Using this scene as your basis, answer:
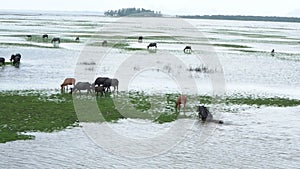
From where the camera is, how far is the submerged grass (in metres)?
19.4

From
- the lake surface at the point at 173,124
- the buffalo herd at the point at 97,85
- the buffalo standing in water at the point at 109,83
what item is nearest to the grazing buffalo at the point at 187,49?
the lake surface at the point at 173,124

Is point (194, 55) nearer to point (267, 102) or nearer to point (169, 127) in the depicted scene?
point (267, 102)

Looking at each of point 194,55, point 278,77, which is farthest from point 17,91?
point 194,55

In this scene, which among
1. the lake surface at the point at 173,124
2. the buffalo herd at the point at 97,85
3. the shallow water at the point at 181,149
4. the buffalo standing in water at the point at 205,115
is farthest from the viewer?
the buffalo herd at the point at 97,85

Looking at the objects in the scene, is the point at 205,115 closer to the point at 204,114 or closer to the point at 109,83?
the point at 204,114

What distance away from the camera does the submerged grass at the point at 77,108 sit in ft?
63.8

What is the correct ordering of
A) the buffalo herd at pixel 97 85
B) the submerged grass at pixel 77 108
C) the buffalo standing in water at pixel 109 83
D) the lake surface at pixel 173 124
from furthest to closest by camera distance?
the buffalo standing in water at pixel 109 83 < the buffalo herd at pixel 97 85 < the submerged grass at pixel 77 108 < the lake surface at pixel 173 124

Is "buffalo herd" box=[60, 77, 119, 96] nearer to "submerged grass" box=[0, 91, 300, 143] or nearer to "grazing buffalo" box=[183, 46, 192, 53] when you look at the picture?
"submerged grass" box=[0, 91, 300, 143]

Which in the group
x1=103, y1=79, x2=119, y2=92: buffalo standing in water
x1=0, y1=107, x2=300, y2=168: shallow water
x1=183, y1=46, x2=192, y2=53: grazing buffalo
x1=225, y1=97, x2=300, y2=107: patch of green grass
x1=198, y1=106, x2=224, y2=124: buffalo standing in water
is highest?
x1=183, y1=46, x2=192, y2=53: grazing buffalo

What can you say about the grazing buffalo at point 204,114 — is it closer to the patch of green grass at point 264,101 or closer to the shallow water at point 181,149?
the shallow water at point 181,149

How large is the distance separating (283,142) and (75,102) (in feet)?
34.3

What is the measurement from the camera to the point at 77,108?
2267cm

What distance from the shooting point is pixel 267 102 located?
89.6 feet

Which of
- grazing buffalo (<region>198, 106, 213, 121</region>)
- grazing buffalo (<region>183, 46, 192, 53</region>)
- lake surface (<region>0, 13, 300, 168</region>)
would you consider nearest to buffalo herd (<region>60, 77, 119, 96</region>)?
lake surface (<region>0, 13, 300, 168</region>)
